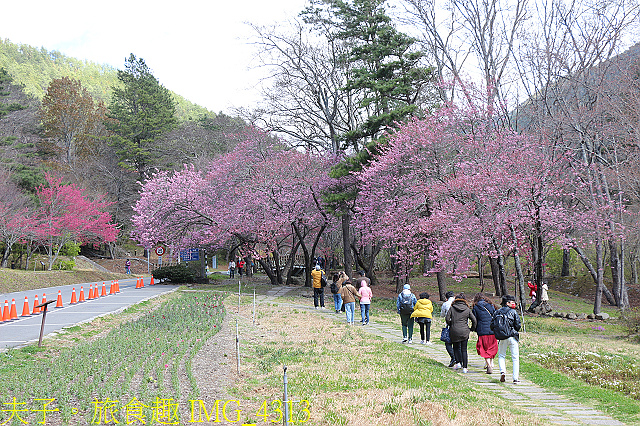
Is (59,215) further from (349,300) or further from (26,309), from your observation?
(349,300)

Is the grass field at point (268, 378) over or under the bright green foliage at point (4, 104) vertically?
under

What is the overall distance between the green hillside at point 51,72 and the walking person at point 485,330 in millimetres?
69836

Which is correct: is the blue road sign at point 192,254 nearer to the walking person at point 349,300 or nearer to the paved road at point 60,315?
the paved road at point 60,315

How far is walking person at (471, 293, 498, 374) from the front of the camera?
984 centimetres

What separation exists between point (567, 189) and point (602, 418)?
21.5 m

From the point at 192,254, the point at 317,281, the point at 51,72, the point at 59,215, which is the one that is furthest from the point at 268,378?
the point at 51,72

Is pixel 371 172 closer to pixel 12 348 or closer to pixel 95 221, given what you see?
pixel 12 348

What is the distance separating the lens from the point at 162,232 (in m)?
31.1

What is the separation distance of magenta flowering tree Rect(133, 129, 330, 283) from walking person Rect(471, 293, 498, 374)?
18.9 meters

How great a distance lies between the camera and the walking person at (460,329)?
1009 centimetres

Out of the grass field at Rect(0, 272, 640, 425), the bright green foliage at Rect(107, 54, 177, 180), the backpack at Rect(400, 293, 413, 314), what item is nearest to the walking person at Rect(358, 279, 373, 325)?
the grass field at Rect(0, 272, 640, 425)

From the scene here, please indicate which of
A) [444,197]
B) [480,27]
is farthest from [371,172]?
[480,27]

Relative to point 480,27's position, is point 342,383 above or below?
below

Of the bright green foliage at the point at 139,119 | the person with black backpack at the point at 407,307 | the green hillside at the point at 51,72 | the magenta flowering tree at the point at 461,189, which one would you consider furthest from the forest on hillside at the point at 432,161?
the green hillside at the point at 51,72
